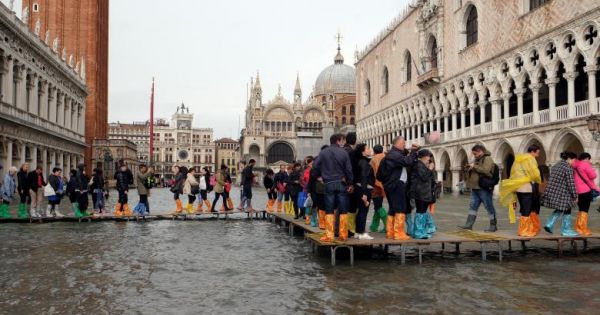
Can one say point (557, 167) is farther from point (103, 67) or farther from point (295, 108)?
point (295, 108)

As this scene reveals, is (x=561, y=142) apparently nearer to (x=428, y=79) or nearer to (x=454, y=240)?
(x=428, y=79)

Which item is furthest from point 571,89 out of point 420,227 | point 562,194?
point 420,227

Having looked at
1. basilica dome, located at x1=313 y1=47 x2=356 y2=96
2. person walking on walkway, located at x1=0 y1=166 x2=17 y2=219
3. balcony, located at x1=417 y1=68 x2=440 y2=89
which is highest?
basilica dome, located at x1=313 y1=47 x2=356 y2=96

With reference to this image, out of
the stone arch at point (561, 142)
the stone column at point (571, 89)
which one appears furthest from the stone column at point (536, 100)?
the stone column at point (571, 89)

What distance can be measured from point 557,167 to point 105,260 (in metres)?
8.18

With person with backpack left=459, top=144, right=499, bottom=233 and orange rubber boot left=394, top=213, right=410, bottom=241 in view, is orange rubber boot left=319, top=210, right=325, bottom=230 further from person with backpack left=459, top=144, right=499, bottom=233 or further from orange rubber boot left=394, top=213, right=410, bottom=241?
person with backpack left=459, top=144, right=499, bottom=233

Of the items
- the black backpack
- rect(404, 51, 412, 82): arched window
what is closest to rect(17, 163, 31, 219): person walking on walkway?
the black backpack

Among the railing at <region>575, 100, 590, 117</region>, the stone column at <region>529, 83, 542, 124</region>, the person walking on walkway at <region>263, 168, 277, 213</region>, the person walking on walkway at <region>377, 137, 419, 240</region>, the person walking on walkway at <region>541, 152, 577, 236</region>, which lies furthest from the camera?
the stone column at <region>529, 83, 542, 124</region>

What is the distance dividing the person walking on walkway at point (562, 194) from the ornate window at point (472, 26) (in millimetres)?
28495

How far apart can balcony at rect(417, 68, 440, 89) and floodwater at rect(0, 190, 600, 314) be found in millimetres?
32243

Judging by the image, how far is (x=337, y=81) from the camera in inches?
4269

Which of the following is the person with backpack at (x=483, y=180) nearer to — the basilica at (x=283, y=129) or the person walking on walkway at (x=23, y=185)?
the person walking on walkway at (x=23, y=185)

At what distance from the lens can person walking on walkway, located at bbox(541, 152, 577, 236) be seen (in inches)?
387

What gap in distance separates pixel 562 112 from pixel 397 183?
21119 millimetres
